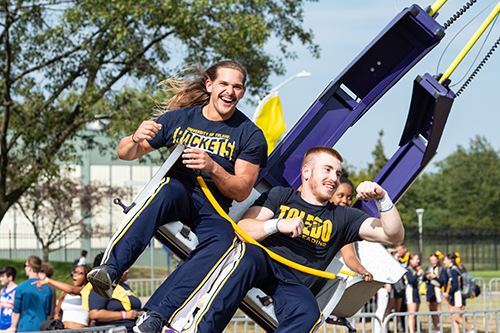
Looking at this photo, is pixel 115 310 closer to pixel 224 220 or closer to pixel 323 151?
pixel 224 220

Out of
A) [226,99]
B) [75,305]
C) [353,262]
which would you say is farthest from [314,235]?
[75,305]

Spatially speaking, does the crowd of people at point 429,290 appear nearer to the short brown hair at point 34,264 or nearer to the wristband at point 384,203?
the short brown hair at point 34,264

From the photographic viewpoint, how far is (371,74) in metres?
4.27

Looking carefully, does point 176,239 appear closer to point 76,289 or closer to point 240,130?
point 240,130

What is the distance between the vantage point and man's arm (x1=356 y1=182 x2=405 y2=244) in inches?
127

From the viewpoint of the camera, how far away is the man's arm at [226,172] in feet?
10.5

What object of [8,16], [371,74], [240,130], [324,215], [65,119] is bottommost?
[324,215]

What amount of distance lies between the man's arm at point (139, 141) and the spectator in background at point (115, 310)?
8.99 ft

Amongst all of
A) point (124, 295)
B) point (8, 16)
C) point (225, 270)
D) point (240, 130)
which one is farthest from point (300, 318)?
point (8, 16)

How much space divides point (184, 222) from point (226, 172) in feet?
1.49

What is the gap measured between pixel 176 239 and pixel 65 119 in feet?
33.5

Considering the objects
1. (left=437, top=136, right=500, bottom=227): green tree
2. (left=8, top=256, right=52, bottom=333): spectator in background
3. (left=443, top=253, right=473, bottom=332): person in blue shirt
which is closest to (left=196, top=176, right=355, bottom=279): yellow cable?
(left=8, top=256, right=52, bottom=333): spectator in background

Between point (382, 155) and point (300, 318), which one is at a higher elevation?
point (382, 155)

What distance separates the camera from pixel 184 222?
3561 millimetres
